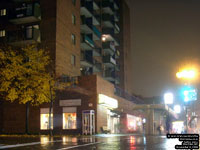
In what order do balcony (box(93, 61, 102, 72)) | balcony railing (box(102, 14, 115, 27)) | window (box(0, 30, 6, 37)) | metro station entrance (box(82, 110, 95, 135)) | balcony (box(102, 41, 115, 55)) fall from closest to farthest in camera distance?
metro station entrance (box(82, 110, 95, 135)), window (box(0, 30, 6, 37)), balcony (box(93, 61, 102, 72)), balcony (box(102, 41, 115, 55)), balcony railing (box(102, 14, 115, 27))

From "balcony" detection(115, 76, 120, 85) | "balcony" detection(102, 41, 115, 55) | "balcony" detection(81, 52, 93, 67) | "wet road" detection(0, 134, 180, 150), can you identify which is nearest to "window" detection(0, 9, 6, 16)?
"balcony" detection(81, 52, 93, 67)

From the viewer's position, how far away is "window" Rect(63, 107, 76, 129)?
3625cm

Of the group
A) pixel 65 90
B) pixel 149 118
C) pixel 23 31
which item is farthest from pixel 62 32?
pixel 149 118

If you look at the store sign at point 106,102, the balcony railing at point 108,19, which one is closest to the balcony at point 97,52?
the balcony railing at point 108,19

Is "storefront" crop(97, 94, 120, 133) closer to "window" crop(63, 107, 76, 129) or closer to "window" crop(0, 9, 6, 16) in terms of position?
"window" crop(63, 107, 76, 129)

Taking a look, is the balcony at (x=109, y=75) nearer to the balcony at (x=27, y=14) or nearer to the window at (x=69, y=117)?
the balcony at (x=27, y=14)

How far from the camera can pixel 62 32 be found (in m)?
40.3

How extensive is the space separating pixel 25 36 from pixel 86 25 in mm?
11339

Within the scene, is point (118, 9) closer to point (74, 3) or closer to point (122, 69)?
point (122, 69)

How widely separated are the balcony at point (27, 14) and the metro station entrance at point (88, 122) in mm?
13594

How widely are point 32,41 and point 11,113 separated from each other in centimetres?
932

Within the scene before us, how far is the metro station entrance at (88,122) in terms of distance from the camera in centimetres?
3505

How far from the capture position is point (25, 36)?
3894 cm

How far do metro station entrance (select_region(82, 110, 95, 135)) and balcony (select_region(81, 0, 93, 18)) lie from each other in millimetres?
18849
